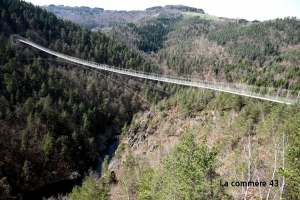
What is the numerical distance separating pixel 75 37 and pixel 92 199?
70.7 m

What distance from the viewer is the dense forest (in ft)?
37.4

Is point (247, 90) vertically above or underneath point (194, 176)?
above

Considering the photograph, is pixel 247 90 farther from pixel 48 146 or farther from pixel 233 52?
pixel 233 52

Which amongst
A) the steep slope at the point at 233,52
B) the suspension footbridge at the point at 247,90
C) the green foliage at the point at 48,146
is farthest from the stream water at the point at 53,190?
the steep slope at the point at 233,52

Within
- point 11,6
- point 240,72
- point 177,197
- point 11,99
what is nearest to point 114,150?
point 11,99

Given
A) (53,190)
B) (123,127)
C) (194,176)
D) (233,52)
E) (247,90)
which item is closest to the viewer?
(194,176)

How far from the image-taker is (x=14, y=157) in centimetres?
3588

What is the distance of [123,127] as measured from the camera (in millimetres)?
53031

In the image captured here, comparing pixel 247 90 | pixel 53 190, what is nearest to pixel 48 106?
pixel 53 190

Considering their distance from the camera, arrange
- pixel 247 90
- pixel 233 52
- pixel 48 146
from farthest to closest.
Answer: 1. pixel 233 52
2. pixel 48 146
3. pixel 247 90

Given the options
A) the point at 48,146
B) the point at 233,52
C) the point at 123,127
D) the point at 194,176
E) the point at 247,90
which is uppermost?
the point at 233,52

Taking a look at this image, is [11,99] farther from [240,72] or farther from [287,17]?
[287,17]

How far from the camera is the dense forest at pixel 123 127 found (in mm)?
11398

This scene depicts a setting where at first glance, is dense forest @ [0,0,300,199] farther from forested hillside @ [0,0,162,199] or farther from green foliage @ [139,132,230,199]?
forested hillside @ [0,0,162,199]
